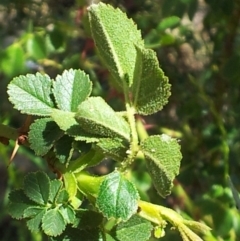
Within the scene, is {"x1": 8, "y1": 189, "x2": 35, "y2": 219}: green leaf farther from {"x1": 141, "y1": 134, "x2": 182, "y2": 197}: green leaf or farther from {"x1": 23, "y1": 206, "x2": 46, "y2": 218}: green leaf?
{"x1": 141, "y1": 134, "x2": 182, "y2": 197}: green leaf

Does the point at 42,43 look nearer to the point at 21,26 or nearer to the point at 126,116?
the point at 21,26

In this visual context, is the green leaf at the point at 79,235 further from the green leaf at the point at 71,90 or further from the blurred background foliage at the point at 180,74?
the blurred background foliage at the point at 180,74

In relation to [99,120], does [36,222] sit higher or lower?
lower

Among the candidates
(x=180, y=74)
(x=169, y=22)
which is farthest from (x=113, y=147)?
(x=180, y=74)

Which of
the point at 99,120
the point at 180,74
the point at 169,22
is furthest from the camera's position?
the point at 180,74

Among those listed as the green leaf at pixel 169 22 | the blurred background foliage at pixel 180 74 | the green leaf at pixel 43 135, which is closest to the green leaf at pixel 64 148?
the green leaf at pixel 43 135

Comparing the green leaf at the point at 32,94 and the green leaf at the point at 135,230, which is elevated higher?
the green leaf at the point at 32,94

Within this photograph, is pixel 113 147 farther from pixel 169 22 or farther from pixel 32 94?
pixel 169 22

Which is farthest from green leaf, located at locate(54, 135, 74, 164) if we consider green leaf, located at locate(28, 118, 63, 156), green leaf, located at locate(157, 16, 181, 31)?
green leaf, located at locate(157, 16, 181, 31)
